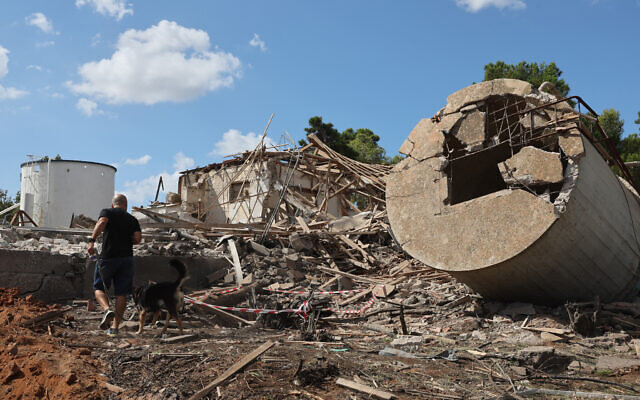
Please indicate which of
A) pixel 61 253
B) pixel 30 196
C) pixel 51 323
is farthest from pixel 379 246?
pixel 30 196

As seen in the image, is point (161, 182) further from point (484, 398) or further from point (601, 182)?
point (484, 398)

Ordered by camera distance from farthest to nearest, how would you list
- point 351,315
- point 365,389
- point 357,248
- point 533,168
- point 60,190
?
point 60,190 → point 357,248 → point 351,315 → point 533,168 → point 365,389

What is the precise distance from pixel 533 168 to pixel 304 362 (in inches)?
146

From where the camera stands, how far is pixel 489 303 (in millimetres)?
6855

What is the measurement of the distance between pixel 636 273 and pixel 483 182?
2635 mm

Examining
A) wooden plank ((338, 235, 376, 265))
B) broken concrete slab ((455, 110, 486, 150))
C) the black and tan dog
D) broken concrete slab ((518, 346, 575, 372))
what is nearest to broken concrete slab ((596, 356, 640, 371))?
broken concrete slab ((518, 346, 575, 372))

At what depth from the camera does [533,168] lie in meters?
6.05

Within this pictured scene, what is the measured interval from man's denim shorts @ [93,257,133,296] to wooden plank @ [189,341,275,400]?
2.47 meters

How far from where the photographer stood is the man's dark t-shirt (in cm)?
594

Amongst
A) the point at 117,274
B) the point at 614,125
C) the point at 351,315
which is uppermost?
the point at 614,125

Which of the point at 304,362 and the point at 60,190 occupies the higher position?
the point at 60,190

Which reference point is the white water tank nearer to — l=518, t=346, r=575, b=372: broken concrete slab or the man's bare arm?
the man's bare arm

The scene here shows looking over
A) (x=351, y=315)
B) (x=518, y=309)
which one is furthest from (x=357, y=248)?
(x=518, y=309)

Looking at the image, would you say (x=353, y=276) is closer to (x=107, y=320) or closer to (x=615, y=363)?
(x=107, y=320)
